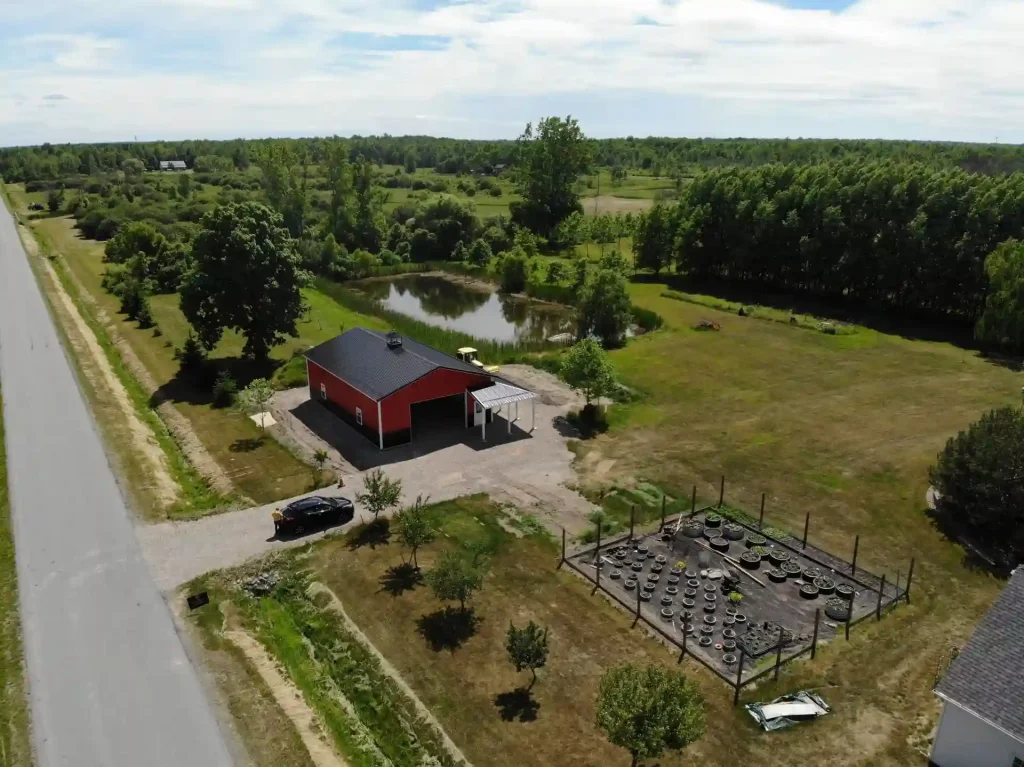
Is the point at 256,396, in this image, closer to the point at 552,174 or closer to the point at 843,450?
the point at 843,450

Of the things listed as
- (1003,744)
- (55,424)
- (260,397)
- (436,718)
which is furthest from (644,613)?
(55,424)

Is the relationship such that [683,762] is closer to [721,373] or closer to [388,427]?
[388,427]

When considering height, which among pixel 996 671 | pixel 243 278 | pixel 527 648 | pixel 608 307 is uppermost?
pixel 243 278

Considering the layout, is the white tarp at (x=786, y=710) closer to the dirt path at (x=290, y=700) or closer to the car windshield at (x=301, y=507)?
the dirt path at (x=290, y=700)

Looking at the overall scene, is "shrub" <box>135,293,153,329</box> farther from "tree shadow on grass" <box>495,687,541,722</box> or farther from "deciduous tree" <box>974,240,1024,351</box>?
"deciduous tree" <box>974,240,1024,351</box>

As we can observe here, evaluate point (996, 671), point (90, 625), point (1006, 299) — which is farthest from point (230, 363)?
point (1006, 299)
